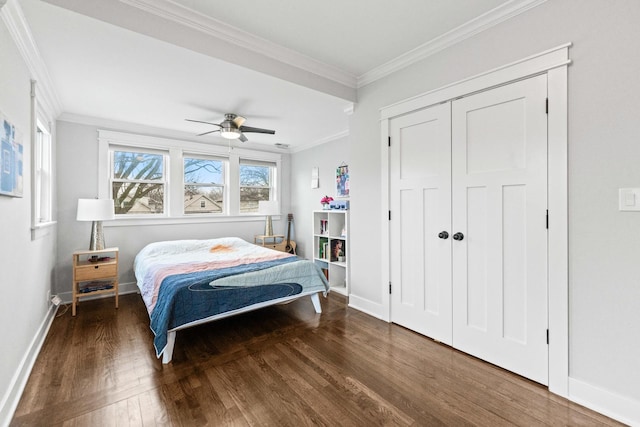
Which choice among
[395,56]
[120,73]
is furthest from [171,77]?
[395,56]

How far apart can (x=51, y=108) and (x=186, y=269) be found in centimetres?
248

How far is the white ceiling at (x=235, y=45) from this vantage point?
1945 mm

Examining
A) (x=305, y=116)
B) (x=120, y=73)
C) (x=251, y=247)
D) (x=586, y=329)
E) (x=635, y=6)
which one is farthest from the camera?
(x=251, y=247)

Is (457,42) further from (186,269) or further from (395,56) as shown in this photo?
(186,269)

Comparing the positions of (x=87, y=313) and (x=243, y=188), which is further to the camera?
(x=243, y=188)

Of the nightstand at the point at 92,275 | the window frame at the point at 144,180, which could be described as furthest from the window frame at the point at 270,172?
the nightstand at the point at 92,275

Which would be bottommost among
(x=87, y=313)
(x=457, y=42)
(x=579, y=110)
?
(x=87, y=313)

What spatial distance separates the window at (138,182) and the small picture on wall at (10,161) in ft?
7.67

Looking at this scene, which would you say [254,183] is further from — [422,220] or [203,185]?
[422,220]

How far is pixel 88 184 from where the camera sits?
3844 mm

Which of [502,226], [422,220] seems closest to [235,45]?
[422,220]

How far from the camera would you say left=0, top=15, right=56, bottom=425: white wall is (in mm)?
1625

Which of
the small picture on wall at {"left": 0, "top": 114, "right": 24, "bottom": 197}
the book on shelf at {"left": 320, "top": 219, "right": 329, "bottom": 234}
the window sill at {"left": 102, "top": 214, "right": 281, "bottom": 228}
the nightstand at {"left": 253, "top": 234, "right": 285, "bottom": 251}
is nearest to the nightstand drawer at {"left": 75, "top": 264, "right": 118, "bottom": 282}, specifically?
the window sill at {"left": 102, "top": 214, "right": 281, "bottom": 228}

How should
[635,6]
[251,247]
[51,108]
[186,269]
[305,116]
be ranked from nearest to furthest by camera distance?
1. [635,6]
2. [186,269]
3. [51,108]
4. [305,116]
5. [251,247]
